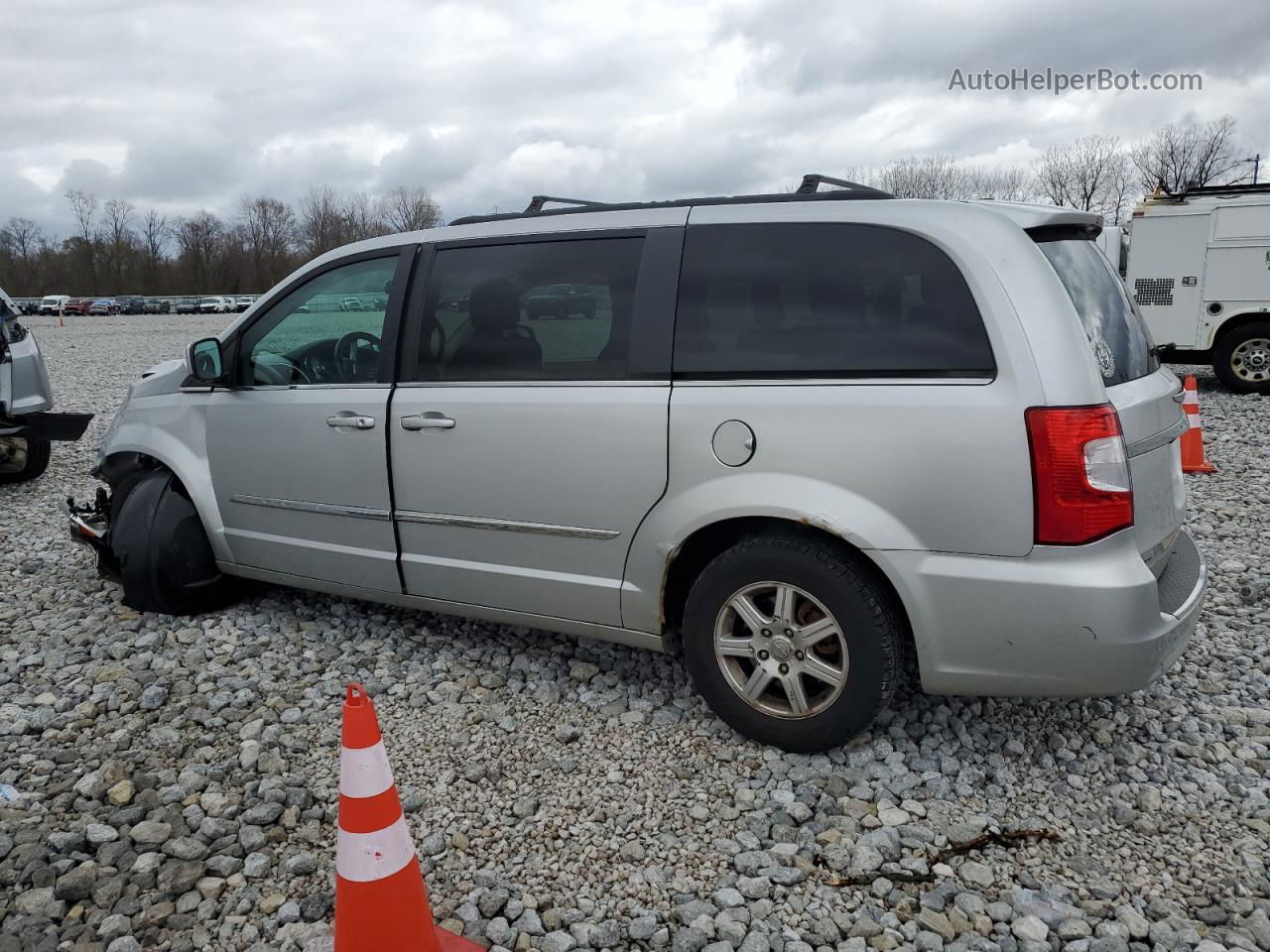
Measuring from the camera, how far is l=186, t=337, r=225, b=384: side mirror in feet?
14.6

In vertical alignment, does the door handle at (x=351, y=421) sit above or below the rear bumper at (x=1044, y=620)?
above

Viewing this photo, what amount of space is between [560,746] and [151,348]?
25.7 metres

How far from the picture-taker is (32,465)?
8.30 m

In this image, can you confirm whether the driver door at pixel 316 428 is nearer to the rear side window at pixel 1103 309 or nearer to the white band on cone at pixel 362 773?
the white band on cone at pixel 362 773

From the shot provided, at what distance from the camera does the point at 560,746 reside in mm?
3541

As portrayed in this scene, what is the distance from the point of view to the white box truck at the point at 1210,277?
38.7 ft

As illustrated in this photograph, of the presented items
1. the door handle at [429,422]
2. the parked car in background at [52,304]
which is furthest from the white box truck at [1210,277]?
the parked car in background at [52,304]

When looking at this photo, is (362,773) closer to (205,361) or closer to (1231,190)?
(205,361)

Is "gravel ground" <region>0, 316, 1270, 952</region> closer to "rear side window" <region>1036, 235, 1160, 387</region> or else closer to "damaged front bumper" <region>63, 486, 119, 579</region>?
"damaged front bumper" <region>63, 486, 119, 579</region>

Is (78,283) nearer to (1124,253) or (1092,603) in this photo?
(1124,253)

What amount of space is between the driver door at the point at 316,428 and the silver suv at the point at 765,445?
0.05 feet

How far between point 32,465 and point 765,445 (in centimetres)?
759

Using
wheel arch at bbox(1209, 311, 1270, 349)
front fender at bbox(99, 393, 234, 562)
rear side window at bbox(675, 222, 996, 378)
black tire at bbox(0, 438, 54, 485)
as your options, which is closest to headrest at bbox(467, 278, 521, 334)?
rear side window at bbox(675, 222, 996, 378)

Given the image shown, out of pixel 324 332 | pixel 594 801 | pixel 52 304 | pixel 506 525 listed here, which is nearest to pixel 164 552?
pixel 324 332
